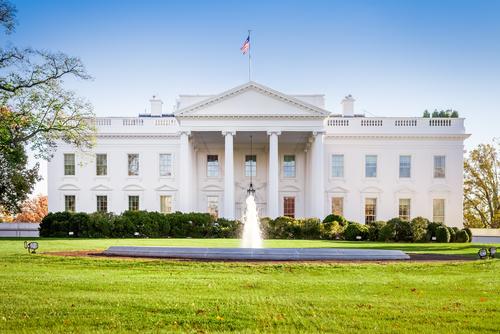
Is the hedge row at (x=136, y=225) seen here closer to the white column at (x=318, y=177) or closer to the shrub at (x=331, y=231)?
the shrub at (x=331, y=231)

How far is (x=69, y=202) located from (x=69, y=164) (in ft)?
10.6

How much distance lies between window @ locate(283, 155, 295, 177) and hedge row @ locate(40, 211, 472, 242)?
1010cm

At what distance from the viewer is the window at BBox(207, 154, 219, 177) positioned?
44.3m

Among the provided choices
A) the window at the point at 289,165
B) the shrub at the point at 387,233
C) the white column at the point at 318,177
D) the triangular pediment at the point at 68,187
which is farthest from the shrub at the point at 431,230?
the triangular pediment at the point at 68,187

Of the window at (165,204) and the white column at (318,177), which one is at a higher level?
the white column at (318,177)

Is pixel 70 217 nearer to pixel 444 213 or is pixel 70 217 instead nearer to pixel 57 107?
pixel 57 107

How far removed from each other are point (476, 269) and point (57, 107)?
19.7 meters

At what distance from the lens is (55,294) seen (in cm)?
1006

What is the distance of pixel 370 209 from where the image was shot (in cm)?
4328

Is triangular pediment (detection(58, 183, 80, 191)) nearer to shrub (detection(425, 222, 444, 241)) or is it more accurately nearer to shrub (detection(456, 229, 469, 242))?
shrub (detection(425, 222, 444, 241))

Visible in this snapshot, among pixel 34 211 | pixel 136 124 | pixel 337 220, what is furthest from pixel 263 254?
pixel 34 211

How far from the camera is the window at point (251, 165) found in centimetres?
4409

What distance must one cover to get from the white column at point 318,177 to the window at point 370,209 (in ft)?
21.8

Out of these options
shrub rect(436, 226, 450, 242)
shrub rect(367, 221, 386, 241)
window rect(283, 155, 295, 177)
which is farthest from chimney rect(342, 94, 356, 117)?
shrub rect(436, 226, 450, 242)
